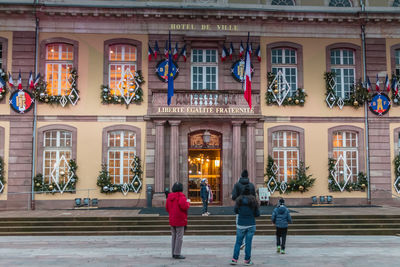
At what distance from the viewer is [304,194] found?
1934 centimetres

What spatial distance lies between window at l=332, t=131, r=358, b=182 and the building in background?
0.15 ft

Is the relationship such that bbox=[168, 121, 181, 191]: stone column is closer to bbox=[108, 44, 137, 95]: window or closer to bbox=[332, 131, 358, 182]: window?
bbox=[108, 44, 137, 95]: window

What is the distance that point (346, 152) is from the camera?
19797mm

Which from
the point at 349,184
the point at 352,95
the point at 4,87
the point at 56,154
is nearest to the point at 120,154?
the point at 56,154

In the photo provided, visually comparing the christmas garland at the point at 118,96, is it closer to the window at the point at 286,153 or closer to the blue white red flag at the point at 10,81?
the blue white red flag at the point at 10,81

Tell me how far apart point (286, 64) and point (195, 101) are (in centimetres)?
464

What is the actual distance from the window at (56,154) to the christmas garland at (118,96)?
7.22 ft

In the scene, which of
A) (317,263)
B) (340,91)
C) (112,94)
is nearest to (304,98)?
(340,91)

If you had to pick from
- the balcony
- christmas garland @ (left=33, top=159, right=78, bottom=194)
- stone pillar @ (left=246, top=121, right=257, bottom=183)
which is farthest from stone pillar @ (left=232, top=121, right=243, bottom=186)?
christmas garland @ (left=33, top=159, right=78, bottom=194)

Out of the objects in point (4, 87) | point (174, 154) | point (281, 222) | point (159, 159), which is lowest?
point (281, 222)

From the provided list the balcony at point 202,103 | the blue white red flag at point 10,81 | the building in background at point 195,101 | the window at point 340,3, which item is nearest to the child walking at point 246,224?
the building in background at point 195,101

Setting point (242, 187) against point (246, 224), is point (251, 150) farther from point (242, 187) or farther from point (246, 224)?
point (246, 224)

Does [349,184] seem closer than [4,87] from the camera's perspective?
No

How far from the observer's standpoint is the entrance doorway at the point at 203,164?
64.2ft
